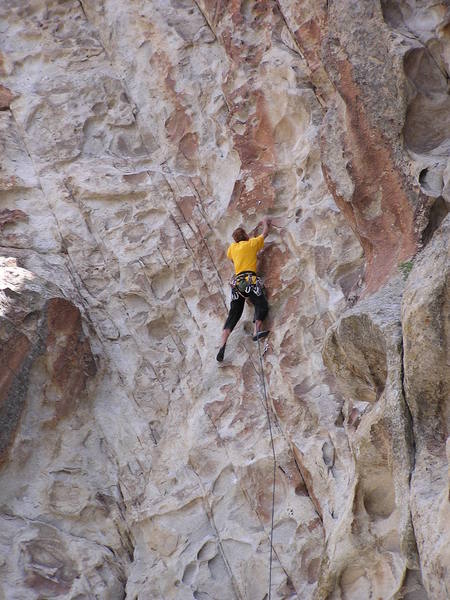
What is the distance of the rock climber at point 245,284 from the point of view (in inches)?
409

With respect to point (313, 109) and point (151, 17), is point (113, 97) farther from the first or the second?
point (313, 109)

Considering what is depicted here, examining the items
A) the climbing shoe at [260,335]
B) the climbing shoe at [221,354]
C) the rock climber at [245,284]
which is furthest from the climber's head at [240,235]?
the climbing shoe at [221,354]

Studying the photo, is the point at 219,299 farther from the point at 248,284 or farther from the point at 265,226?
the point at 265,226

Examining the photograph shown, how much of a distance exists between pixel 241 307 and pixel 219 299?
1.88ft

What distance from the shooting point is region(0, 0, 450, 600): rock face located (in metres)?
8.31

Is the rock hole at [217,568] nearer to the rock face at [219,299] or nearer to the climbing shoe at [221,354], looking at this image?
the rock face at [219,299]

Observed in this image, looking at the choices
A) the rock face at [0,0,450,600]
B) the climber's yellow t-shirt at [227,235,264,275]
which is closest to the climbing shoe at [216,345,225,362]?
the rock face at [0,0,450,600]

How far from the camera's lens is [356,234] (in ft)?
31.5

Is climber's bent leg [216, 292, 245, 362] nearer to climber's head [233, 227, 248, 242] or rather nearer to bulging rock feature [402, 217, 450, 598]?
climber's head [233, 227, 248, 242]

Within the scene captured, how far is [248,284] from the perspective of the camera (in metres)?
10.4

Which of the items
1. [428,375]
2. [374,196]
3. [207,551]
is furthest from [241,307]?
[428,375]

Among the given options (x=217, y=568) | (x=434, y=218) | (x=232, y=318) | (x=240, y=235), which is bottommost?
(x=217, y=568)

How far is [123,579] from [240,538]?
127cm

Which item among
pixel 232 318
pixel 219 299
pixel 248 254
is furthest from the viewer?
pixel 219 299
